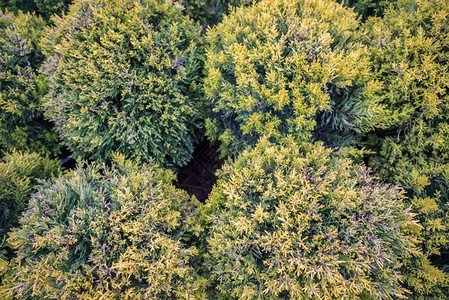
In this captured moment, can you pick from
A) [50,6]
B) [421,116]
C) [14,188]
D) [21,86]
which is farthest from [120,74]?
[421,116]

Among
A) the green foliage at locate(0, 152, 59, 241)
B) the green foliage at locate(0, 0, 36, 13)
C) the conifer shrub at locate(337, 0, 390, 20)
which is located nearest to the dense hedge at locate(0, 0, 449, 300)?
the green foliage at locate(0, 152, 59, 241)

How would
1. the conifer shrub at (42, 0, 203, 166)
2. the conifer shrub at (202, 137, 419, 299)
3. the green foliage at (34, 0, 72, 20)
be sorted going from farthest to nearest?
the green foliage at (34, 0, 72, 20), the conifer shrub at (42, 0, 203, 166), the conifer shrub at (202, 137, 419, 299)

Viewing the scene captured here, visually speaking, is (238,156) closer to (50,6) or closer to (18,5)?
(50,6)

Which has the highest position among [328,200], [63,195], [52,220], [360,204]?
[360,204]

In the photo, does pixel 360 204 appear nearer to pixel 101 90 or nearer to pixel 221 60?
pixel 221 60

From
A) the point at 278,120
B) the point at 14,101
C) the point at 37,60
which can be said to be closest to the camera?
the point at 278,120

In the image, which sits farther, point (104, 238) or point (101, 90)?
point (101, 90)

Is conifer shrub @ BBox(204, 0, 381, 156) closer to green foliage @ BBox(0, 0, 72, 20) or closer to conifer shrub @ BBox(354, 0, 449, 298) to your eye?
conifer shrub @ BBox(354, 0, 449, 298)

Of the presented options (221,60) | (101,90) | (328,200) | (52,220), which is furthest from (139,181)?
(328,200)
